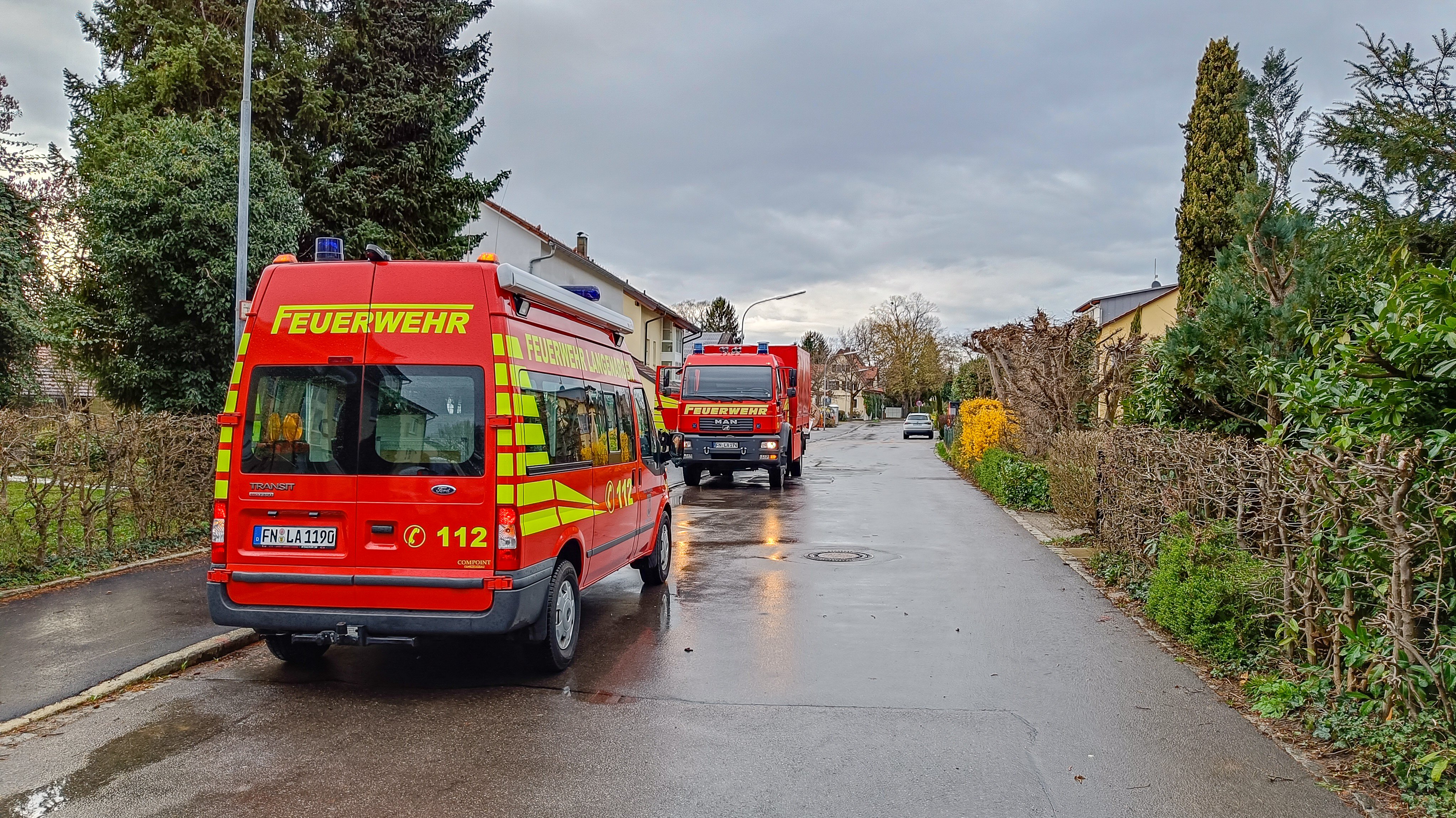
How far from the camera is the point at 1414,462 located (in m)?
4.34

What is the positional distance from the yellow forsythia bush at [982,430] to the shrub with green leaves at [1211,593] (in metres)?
14.7

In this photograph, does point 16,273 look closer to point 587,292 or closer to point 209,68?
point 209,68

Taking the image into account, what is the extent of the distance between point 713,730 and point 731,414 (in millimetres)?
15207

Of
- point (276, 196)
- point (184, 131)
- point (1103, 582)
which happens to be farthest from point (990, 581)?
point (184, 131)

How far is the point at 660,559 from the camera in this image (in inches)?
368

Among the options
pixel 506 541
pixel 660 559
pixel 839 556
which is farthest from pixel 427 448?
pixel 839 556

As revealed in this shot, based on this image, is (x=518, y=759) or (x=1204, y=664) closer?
(x=518, y=759)

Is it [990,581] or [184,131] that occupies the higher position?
[184,131]

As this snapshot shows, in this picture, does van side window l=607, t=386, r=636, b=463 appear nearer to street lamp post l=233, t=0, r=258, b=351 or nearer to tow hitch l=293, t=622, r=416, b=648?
tow hitch l=293, t=622, r=416, b=648

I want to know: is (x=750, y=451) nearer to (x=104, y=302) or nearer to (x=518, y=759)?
(x=104, y=302)

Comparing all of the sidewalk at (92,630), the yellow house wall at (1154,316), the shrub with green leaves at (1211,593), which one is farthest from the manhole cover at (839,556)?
the yellow house wall at (1154,316)

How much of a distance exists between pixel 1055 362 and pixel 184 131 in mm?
14923

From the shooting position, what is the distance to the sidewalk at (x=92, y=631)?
5762 millimetres

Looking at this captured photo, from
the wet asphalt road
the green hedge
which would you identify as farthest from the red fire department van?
the green hedge
